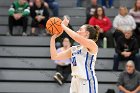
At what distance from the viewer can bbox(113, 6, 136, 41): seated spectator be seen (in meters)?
10.2

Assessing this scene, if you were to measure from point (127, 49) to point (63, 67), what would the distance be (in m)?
1.54

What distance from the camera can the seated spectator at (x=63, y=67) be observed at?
9305 millimetres

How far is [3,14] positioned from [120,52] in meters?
3.59

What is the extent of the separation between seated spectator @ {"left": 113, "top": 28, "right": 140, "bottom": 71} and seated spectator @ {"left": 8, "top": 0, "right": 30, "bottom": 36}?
8.00 feet

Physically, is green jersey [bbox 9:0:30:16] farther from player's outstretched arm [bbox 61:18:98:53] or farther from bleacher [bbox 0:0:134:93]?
player's outstretched arm [bbox 61:18:98:53]

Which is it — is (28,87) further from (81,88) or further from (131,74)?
(81,88)

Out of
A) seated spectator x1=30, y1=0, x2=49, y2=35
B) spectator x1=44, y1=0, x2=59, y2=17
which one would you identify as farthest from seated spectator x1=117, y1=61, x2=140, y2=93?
spectator x1=44, y1=0, x2=59, y2=17

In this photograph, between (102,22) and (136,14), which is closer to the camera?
(102,22)

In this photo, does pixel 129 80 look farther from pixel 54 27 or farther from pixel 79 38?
pixel 79 38

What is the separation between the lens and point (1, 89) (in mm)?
9422

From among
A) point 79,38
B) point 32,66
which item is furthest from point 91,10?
point 79,38

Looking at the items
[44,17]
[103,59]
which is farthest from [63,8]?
[103,59]

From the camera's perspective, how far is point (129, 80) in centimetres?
884

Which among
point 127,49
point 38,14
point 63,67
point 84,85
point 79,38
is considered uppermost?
point 79,38
